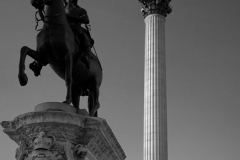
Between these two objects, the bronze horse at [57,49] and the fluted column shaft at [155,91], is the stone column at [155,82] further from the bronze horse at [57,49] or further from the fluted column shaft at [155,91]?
the bronze horse at [57,49]

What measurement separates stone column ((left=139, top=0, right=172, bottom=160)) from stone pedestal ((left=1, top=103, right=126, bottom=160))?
28.5 meters

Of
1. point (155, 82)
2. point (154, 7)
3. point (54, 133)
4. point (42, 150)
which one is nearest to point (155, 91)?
point (155, 82)

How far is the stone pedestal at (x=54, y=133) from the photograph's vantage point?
8602 millimetres

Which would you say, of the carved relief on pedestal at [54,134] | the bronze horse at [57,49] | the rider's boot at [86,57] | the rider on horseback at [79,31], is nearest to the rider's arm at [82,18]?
the rider on horseback at [79,31]

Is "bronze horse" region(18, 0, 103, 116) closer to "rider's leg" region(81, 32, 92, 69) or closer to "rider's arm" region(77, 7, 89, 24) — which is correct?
"rider's leg" region(81, 32, 92, 69)

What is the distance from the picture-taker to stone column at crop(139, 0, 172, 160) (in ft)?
123

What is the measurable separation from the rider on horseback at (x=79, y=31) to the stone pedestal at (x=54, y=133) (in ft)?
4.45

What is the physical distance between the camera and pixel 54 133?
8.74m

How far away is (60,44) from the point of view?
9742mm

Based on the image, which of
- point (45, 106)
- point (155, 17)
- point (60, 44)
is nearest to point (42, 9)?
point (60, 44)

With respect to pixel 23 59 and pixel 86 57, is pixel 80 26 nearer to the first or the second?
pixel 86 57

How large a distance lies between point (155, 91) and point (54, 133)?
30.4 m

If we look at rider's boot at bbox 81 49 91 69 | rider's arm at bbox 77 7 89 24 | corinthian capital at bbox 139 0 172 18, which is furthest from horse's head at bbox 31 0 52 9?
corinthian capital at bbox 139 0 172 18

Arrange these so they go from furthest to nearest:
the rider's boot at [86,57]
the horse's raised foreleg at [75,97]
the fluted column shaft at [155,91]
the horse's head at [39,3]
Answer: the fluted column shaft at [155,91]
the horse's raised foreleg at [75,97]
the rider's boot at [86,57]
the horse's head at [39,3]
